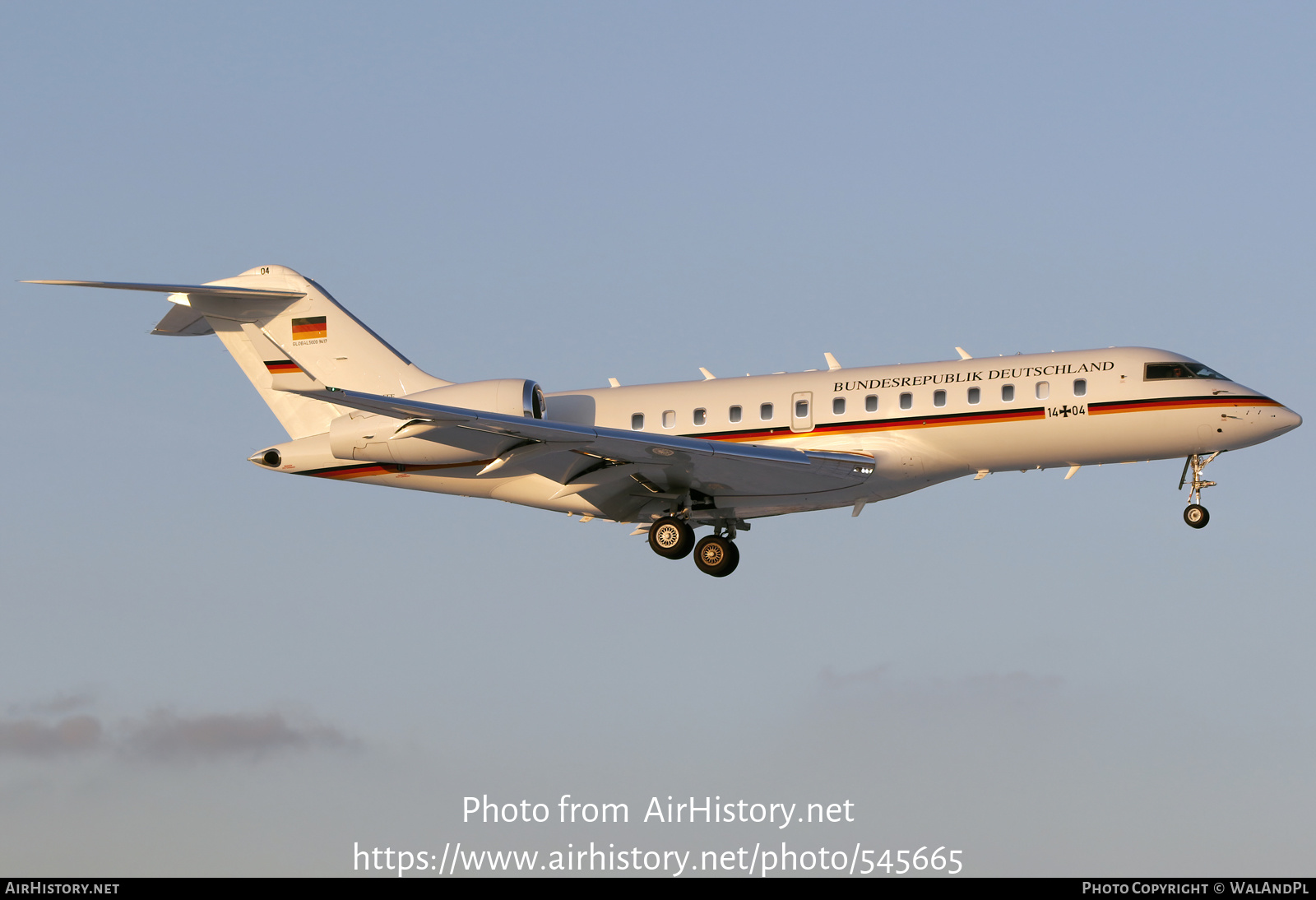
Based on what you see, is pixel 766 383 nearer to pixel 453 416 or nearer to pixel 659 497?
pixel 659 497

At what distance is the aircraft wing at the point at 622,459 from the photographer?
22672 millimetres

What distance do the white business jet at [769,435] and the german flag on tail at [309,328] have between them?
1.29 metres

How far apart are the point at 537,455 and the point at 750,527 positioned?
5063mm

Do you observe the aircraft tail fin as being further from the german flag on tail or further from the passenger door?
the passenger door

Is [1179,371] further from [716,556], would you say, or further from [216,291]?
[216,291]

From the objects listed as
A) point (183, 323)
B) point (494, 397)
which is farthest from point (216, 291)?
point (494, 397)

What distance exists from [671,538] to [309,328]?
321 inches

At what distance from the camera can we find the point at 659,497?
2641cm

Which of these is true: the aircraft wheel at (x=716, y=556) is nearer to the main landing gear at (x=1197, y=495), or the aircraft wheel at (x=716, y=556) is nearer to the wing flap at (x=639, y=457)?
the wing flap at (x=639, y=457)

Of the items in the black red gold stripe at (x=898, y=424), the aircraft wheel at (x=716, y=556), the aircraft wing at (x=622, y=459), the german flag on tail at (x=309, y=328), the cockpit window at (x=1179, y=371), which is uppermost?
the german flag on tail at (x=309, y=328)

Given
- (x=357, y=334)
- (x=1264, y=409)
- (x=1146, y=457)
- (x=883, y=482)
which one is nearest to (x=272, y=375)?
(x=357, y=334)

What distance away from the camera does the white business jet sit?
2414 centimetres

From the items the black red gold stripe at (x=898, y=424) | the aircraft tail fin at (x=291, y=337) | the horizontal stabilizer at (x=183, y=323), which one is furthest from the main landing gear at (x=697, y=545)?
the horizontal stabilizer at (x=183, y=323)

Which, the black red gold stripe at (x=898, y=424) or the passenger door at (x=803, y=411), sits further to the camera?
the passenger door at (x=803, y=411)
